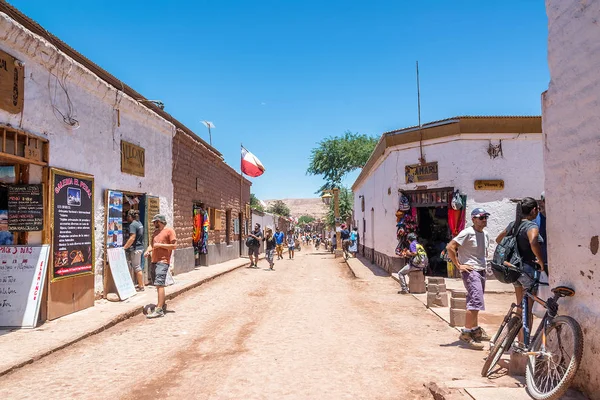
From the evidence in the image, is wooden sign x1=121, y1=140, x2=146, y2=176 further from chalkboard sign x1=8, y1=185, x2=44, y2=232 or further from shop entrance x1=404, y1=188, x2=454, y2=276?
shop entrance x1=404, y1=188, x2=454, y2=276

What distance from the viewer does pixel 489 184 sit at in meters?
11.5

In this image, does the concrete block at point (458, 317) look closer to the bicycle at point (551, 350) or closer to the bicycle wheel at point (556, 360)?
the bicycle at point (551, 350)

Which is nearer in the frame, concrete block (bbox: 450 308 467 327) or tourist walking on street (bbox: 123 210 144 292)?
concrete block (bbox: 450 308 467 327)

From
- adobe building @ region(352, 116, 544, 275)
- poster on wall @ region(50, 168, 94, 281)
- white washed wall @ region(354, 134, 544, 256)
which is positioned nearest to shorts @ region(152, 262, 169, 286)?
poster on wall @ region(50, 168, 94, 281)

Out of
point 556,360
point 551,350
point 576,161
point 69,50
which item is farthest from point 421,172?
point 69,50

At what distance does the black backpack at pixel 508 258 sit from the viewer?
4434 mm

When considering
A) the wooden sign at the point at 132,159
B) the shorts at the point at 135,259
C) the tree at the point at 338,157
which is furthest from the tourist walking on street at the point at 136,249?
the tree at the point at 338,157

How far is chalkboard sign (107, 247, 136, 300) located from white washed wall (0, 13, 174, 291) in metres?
0.27

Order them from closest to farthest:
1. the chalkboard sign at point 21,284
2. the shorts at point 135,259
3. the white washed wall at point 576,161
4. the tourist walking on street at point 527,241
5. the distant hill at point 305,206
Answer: the white washed wall at point 576,161
the tourist walking on street at point 527,241
the chalkboard sign at point 21,284
the shorts at point 135,259
the distant hill at point 305,206

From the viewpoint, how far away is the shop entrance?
1241 cm

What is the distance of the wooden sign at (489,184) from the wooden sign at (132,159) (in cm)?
861

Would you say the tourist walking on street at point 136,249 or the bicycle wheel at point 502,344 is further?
the tourist walking on street at point 136,249

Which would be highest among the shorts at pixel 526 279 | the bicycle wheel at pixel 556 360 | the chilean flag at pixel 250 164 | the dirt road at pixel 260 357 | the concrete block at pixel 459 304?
the chilean flag at pixel 250 164

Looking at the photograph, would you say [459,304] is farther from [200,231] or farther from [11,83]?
[200,231]
